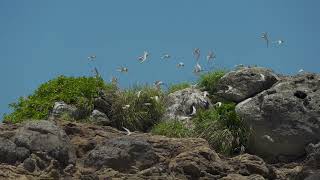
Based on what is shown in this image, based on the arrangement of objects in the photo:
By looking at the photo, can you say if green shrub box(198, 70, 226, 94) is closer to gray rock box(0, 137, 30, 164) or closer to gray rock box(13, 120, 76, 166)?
gray rock box(13, 120, 76, 166)

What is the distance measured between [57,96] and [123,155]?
7.88 m

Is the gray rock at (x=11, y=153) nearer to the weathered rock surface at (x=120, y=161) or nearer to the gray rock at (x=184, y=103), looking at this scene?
the weathered rock surface at (x=120, y=161)

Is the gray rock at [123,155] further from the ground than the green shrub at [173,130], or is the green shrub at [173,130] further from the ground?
the green shrub at [173,130]

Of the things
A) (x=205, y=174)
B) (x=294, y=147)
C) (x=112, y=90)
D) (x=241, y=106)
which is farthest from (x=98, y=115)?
(x=205, y=174)

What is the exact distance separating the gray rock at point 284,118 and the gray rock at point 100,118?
3498 mm

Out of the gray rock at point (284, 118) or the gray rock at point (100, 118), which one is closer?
the gray rock at point (284, 118)

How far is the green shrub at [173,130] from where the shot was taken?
709 inches

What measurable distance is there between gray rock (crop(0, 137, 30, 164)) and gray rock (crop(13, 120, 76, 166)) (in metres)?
0.11

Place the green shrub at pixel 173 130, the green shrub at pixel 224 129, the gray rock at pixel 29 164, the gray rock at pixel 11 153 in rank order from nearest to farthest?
the gray rock at pixel 29 164, the gray rock at pixel 11 153, the green shrub at pixel 224 129, the green shrub at pixel 173 130

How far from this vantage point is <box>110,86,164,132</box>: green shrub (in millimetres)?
19172

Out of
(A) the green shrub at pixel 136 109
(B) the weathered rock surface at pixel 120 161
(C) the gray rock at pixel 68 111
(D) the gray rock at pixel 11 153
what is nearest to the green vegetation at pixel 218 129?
(A) the green shrub at pixel 136 109

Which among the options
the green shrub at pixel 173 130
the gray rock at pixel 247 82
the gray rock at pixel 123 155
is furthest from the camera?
the gray rock at pixel 247 82

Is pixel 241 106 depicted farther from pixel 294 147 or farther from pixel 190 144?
pixel 190 144

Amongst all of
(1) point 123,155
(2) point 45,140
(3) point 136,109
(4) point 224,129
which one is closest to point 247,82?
(4) point 224,129
